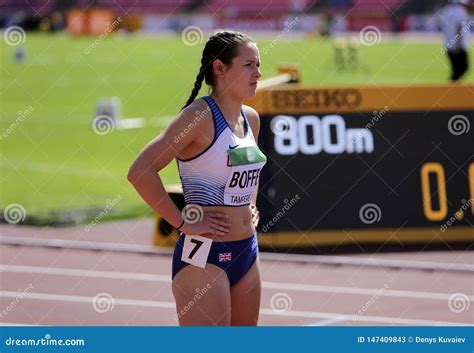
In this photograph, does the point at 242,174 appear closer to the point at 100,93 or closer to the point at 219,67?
the point at 219,67

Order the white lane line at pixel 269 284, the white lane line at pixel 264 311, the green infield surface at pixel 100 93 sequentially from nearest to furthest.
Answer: the white lane line at pixel 264 311 < the white lane line at pixel 269 284 < the green infield surface at pixel 100 93

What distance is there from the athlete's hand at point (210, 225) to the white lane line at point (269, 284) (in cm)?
458

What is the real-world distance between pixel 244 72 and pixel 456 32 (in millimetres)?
16462

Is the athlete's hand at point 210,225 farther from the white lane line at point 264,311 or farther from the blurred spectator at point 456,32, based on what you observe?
the blurred spectator at point 456,32

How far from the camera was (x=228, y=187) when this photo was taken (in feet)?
18.8

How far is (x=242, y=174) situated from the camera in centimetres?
573

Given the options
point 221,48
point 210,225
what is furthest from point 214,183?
→ point 221,48

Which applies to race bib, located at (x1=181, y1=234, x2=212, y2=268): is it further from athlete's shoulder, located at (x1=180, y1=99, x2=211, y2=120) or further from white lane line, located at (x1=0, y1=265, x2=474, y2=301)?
white lane line, located at (x1=0, y1=265, x2=474, y2=301)

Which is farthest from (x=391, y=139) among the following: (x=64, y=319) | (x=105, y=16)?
(x=105, y=16)

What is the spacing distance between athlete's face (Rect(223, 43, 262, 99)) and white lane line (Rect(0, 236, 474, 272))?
5.75 metres

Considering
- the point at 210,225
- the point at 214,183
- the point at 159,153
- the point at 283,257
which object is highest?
the point at 159,153

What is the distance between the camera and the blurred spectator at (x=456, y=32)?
68.9 ft

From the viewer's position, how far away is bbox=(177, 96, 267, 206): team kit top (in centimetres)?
566

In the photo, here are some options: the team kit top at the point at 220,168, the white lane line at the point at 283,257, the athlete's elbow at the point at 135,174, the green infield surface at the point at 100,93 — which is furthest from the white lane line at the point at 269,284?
the athlete's elbow at the point at 135,174
